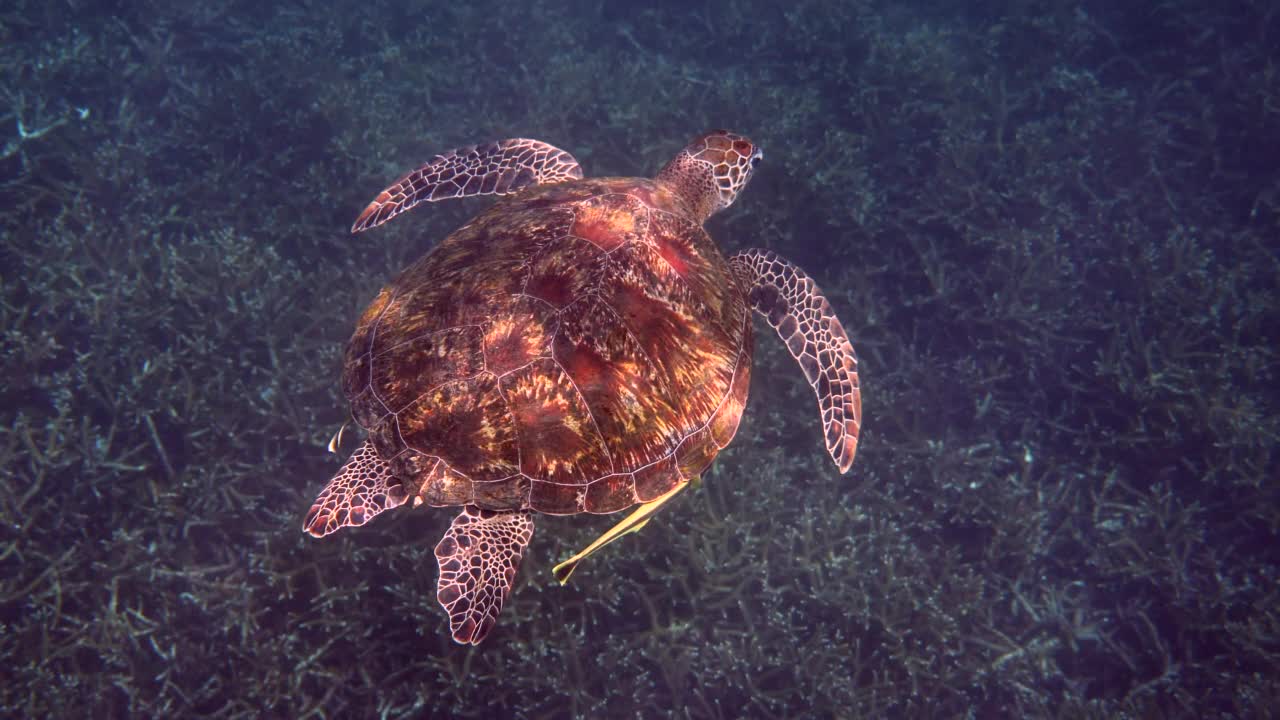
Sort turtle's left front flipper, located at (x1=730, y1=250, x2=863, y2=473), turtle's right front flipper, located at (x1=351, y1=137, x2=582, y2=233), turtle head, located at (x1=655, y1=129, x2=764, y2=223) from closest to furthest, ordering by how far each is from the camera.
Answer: turtle's left front flipper, located at (x1=730, y1=250, x2=863, y2=473) → turtle head, located at (x1=655, y1=129, x2=764, y2=223) → turtle's right front flipper, located at (x1=351, y1=137, x2=582, y2=233)

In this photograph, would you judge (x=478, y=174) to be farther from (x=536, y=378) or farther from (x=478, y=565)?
(x=478, y=565)

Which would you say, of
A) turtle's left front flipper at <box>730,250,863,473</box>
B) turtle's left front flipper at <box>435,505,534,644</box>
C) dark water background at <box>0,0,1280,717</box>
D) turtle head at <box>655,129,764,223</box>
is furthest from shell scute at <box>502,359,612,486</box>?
turtle head at <box>655,129,764,223</box>

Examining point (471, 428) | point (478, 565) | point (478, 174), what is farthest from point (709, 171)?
point (478, 565)

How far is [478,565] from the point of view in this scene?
2.56 m

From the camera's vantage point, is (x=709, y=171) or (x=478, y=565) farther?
(x=709, y=171)

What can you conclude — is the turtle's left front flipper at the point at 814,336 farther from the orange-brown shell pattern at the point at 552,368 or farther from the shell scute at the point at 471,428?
the shell scute at the point at 471,428

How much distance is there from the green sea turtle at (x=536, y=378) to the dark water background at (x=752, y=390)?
1.19 metres

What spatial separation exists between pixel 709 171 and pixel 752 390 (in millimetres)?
1665

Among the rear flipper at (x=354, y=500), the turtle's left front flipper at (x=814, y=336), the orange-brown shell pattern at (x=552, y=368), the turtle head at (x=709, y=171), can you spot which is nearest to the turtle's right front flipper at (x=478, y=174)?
the turtle head at (x=709, y=171)

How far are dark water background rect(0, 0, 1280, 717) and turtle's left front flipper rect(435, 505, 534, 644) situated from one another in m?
0.92

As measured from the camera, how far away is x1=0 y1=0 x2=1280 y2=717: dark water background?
11.2 ft

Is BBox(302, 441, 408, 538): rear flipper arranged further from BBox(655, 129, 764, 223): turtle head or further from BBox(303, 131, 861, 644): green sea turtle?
BBox(655, 129, 764, 223): turtle head

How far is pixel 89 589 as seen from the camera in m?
3.43

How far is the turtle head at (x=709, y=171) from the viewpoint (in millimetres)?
3535
